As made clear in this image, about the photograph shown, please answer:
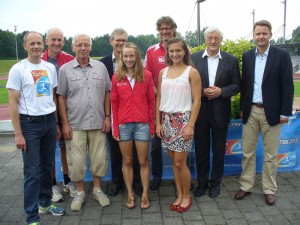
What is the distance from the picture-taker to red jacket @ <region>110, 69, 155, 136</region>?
3.51m

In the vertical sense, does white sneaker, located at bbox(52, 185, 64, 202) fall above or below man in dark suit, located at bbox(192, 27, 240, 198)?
below

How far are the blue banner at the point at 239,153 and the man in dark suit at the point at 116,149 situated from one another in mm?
467

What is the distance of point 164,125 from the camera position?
3541 mm

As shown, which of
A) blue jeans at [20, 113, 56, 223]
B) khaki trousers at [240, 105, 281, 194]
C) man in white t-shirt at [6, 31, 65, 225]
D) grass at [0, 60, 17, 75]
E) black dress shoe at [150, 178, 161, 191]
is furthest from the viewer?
grass at [0, 60, 17, 75]

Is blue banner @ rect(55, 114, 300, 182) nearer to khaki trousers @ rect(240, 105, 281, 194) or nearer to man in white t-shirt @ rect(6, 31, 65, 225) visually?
khaki trousers @ rect(240, 105, 281, 194)

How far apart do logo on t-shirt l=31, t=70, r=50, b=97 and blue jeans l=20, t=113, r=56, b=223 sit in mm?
250

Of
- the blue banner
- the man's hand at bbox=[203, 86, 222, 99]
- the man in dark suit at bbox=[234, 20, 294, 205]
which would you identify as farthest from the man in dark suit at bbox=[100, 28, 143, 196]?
the man in dark suit at bbox=[234, 20, 294, 205]

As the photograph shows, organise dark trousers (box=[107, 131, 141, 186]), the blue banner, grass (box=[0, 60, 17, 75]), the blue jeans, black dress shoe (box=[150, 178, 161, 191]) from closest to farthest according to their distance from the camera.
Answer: the blue jeans
dark trousers (box=[107, 131, 141, 186])
black dress shoe (box=[150, 178, 161, 191])
the blue banner
grass (box=[0, 60, 17, 75])

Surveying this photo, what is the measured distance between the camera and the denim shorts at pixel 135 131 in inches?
141

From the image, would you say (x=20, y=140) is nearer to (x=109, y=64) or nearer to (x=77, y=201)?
(x=77, y=201)

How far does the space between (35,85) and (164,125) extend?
1460mm

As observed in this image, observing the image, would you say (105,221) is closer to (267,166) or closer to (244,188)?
(244,188)

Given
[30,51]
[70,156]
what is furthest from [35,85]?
[70,156]

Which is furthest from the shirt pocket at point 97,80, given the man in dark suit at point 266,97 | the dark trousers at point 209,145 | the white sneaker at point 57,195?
the man in dark suit at point 266,97
